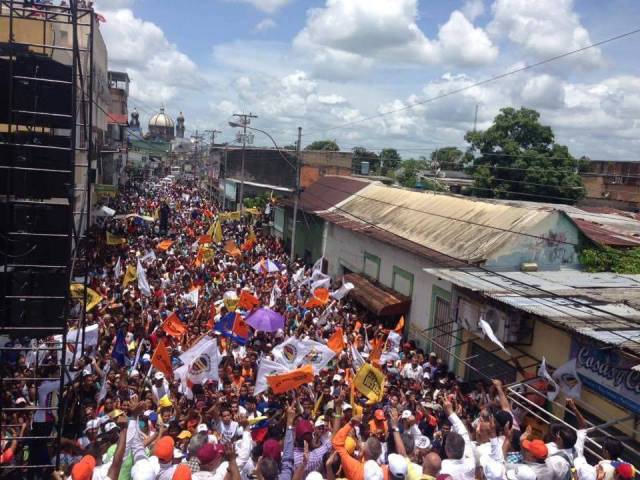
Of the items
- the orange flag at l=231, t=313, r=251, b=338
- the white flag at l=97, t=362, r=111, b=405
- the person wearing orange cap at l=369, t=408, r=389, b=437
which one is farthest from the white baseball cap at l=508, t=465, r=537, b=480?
the orange flag at l=231, t=313, r=251, b=338

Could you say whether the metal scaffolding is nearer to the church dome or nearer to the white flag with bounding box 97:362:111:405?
the white flag with bounding box 97:362:111:405

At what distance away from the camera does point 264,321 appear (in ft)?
45.1

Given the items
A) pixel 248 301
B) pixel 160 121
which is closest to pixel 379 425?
pixel 248 301

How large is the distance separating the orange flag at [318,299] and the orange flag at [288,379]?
313 inches

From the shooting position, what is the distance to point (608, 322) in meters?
11.0

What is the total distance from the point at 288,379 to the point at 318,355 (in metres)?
2.19

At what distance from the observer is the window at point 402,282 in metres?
19.1

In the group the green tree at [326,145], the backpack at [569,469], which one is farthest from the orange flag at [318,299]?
the green tree at [326,145]

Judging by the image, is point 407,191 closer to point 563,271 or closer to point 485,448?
point 563,271

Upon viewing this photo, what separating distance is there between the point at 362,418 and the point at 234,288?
11111 millimetres

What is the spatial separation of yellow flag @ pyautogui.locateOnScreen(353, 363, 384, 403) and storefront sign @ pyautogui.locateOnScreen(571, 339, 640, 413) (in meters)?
3.66

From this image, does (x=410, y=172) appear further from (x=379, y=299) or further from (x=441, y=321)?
(x=441, y=321)

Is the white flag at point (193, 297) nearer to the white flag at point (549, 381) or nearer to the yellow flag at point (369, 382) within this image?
the yellow flag at point (369, 382)

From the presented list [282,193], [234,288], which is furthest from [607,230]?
[282,193]
